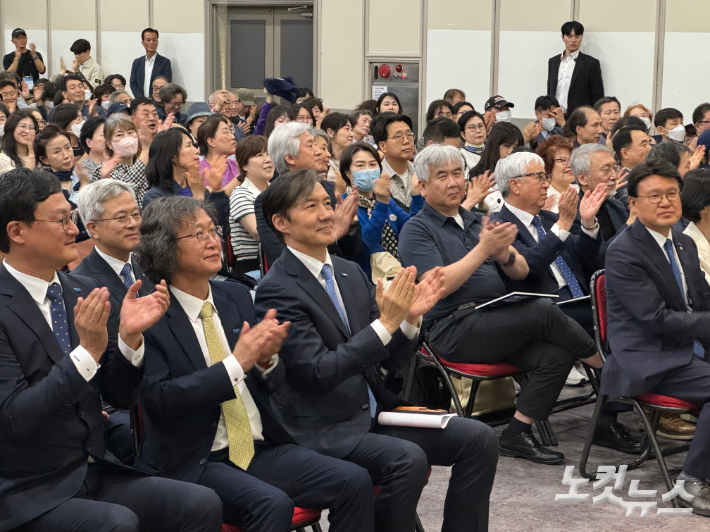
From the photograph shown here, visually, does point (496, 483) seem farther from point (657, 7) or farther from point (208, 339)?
point (657, 7)

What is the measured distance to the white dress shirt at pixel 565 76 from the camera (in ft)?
33.8

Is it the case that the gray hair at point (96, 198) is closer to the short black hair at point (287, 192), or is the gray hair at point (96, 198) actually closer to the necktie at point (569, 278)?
the short black hair at point (287, 192)

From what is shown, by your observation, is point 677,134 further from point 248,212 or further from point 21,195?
point 21,195

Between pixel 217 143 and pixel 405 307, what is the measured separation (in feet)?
11.0

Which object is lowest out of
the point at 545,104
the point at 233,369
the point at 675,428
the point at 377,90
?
the point at 675,428

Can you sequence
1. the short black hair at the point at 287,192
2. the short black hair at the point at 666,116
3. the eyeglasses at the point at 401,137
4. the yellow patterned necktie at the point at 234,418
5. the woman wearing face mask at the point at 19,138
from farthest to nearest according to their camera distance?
the short black hair at the point at 666,116 < the woman wearing face mask at the point at 19,138 < the eyeglasses at the point at 401,137 < the short black hair at the point at 287,192 < the yellow patterned necktie at the point at 234,418

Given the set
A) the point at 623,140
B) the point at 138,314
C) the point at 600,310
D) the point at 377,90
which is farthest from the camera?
the point at 377,90

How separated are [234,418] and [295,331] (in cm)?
34

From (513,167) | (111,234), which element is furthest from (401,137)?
(111,234)

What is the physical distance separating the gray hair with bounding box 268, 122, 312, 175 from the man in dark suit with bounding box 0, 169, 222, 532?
7.98 ft

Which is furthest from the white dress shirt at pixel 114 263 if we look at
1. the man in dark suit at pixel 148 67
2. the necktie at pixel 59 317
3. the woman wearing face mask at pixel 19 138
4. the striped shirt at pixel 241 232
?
the man in dark suit at pixel 148 67

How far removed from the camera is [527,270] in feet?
13.9

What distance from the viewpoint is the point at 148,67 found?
41.0 feet

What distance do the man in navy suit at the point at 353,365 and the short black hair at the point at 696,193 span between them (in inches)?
73.6
